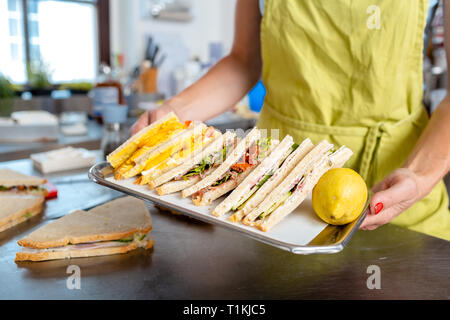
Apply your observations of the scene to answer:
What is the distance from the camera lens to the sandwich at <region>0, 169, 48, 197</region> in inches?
59.9

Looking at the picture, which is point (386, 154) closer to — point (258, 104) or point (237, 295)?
point (237, 295)

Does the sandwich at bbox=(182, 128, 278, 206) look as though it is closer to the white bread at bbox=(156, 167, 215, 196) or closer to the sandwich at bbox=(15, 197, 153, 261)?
the white bread at bbox=(156, 167, 215, 196)

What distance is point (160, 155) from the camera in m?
1.12

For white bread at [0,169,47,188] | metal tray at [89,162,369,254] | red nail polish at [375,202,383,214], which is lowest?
white bread at [0,169,47,188]

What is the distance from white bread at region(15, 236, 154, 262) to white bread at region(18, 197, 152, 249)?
20 millimetres

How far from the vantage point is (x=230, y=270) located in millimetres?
1046

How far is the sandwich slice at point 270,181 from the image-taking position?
965 millimetres

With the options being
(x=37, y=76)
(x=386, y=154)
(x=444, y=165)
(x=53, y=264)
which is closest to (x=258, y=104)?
(x=37, y=76)

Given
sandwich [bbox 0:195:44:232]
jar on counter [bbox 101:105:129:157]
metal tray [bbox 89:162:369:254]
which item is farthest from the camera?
jar on counter [bbox 101:105:129:157]

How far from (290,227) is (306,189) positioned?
0.12 meters

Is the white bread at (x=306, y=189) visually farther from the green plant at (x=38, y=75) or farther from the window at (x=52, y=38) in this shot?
the window at (x=52, y=38)

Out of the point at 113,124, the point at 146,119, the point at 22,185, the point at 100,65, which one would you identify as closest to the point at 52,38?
the point at 100,65

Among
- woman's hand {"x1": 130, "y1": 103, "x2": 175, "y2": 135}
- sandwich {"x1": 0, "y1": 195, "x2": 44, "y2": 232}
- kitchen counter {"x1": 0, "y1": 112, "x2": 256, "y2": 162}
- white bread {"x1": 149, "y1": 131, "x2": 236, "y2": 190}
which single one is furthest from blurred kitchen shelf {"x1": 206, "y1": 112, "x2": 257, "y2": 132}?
white bread {"x1": 149, "y1": 131, "x2": 236, "y2": 190}
